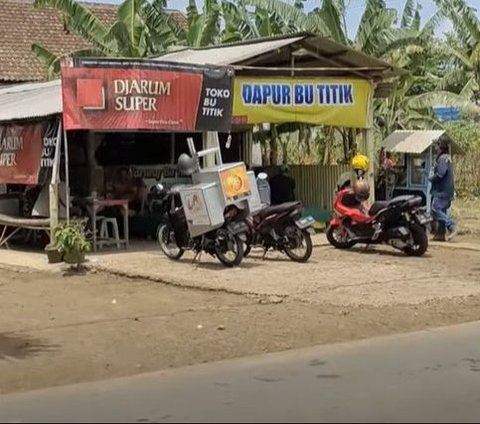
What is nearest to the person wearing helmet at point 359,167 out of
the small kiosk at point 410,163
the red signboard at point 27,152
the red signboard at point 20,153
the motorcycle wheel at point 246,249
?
the small kiosk at point 410,163

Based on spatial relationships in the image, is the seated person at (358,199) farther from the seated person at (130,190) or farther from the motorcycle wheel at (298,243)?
the seated person at (130,190)

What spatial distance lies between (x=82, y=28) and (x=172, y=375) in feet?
53.1

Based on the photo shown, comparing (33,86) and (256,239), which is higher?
(33,86)

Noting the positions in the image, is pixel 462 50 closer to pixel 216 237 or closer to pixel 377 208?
pixel 377 208

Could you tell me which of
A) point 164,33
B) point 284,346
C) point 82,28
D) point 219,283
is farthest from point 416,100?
point 284,346

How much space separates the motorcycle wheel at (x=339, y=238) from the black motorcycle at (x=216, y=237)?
8.24ft

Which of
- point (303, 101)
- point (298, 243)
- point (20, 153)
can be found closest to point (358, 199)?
point (298, 243)

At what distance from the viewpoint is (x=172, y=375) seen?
7.53m

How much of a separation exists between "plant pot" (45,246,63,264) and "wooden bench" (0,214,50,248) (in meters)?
0.95

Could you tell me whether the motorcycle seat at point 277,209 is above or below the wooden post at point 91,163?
below

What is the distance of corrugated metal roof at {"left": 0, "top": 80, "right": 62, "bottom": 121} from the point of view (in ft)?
48.9

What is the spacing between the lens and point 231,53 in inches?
680

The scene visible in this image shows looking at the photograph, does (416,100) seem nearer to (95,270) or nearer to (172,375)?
(95,270)

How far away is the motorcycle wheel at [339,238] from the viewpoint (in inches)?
623
